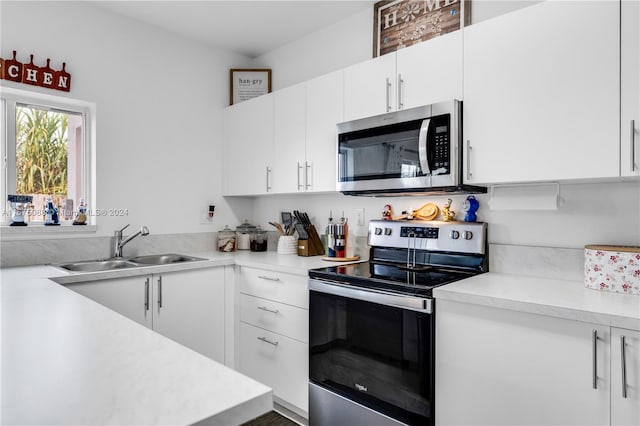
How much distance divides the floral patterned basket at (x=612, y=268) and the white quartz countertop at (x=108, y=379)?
5.08 feet

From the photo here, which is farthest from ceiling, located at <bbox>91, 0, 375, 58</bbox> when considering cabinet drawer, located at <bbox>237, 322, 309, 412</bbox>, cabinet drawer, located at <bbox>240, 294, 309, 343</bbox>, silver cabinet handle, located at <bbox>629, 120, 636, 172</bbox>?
cabinet drawer, located at <bbox>237, 322, 309, 412</bbox>

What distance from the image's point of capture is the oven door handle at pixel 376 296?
1.72 meters

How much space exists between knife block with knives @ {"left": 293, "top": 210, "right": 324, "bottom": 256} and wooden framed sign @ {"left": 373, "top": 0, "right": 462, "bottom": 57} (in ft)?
4.16

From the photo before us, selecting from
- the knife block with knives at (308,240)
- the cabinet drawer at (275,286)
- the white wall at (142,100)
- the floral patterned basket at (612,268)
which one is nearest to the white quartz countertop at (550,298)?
the floral patterned basket at (612,268)

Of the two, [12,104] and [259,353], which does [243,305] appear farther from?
[12,104]

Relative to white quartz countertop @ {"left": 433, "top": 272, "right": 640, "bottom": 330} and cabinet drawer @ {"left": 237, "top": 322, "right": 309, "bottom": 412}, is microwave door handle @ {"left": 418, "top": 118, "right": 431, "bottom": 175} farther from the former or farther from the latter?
cabinet drawer @ {"left": 237, "top": 322, "right": 309, "bottom": 412}

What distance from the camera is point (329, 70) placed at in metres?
2.99

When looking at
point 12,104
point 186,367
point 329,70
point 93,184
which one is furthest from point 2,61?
point 186,367

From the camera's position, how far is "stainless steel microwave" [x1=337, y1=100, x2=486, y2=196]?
1954 mm

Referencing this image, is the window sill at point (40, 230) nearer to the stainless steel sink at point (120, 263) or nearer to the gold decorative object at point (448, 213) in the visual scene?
the stainless steel sink at point (120, 263)

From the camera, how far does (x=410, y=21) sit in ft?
8.25

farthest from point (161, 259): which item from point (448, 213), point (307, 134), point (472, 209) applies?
point (472, 209)

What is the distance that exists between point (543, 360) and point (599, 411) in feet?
0.69

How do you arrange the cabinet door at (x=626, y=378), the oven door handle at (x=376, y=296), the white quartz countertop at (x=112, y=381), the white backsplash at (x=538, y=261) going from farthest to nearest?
the white backsplash at (x=538, y=261) < the oven door handle at (x=376, y=296) < the cabinet door at (x=626, y=378) < the white quartz countertop at (x=112, y=381)
